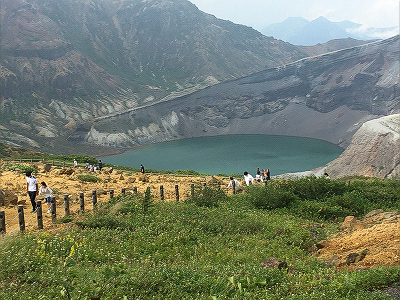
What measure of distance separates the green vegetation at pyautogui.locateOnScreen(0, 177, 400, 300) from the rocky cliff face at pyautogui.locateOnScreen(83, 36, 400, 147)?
81066mm

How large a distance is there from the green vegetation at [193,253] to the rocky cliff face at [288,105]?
266 ft

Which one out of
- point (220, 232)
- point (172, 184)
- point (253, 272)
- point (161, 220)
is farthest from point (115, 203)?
point (172, 184)

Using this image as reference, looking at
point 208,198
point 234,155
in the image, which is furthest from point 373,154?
point 208,198

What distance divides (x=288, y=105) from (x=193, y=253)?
113 m

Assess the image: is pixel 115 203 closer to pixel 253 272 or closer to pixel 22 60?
pixel 253 272

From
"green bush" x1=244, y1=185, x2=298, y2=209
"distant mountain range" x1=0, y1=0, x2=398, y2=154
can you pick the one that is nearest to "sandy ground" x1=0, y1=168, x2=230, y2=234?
"green bush" x1=244, y1=185, x2=298, y2=209

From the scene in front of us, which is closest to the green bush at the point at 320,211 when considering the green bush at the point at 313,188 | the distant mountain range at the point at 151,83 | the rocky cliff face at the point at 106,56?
the green bush at the point at 313,188

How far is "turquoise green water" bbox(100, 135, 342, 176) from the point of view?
63812 millimetres

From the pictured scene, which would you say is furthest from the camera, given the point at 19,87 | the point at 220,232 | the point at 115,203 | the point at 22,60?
the point at 22,60

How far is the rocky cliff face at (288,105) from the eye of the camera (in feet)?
324

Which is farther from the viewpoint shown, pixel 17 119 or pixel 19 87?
pixel 19 87

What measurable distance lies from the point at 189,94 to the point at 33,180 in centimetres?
11241

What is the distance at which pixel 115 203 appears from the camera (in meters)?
14.1

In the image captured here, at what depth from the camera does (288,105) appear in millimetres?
117375
